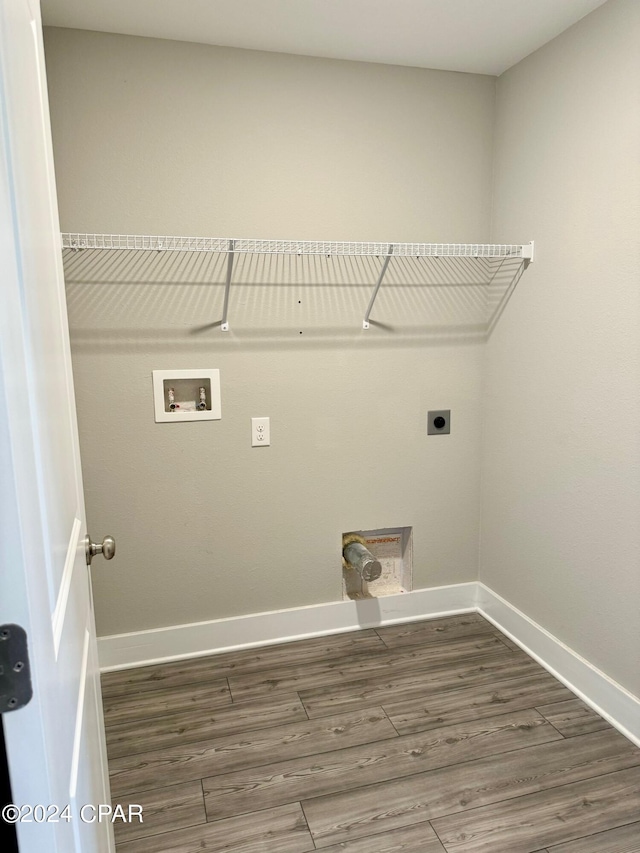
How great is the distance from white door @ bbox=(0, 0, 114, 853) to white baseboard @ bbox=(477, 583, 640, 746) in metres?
1.63

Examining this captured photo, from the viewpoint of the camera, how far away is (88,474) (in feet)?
7.19

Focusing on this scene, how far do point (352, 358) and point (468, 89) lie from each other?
3.84 feet

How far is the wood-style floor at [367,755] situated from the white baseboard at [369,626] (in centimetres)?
5

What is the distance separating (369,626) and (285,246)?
5.29 feet

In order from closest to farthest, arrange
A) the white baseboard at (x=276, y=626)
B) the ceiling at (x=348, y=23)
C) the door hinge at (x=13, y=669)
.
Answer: the door hinge at (x=13, y=669), the ceiling at (x=348, y=23), the white baseboard at (x=276, y=626)

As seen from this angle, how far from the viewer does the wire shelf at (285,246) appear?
2014 mm

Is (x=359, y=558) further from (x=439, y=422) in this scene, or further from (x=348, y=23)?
(x=348, y=23)

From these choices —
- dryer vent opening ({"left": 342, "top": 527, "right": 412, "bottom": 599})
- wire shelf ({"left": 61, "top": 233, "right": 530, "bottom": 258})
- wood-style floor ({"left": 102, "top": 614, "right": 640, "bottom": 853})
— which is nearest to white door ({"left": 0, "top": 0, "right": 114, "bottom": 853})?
wood-style floor ({"left": 102, "top": 614, "right": 640, "bottom": 853})

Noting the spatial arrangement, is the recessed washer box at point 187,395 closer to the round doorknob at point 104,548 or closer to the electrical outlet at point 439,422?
the electrical outlet at point 439,422

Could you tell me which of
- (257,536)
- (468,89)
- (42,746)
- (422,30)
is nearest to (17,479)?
(42,746)

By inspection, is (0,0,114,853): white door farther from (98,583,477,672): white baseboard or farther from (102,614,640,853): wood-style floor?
(98,583,477,672): white baseboard

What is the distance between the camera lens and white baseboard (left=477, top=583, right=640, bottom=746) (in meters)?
1.93

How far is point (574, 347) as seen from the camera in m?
2.07

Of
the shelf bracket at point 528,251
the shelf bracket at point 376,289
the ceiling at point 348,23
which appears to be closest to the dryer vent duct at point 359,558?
the shelf bracket at point 376,289
